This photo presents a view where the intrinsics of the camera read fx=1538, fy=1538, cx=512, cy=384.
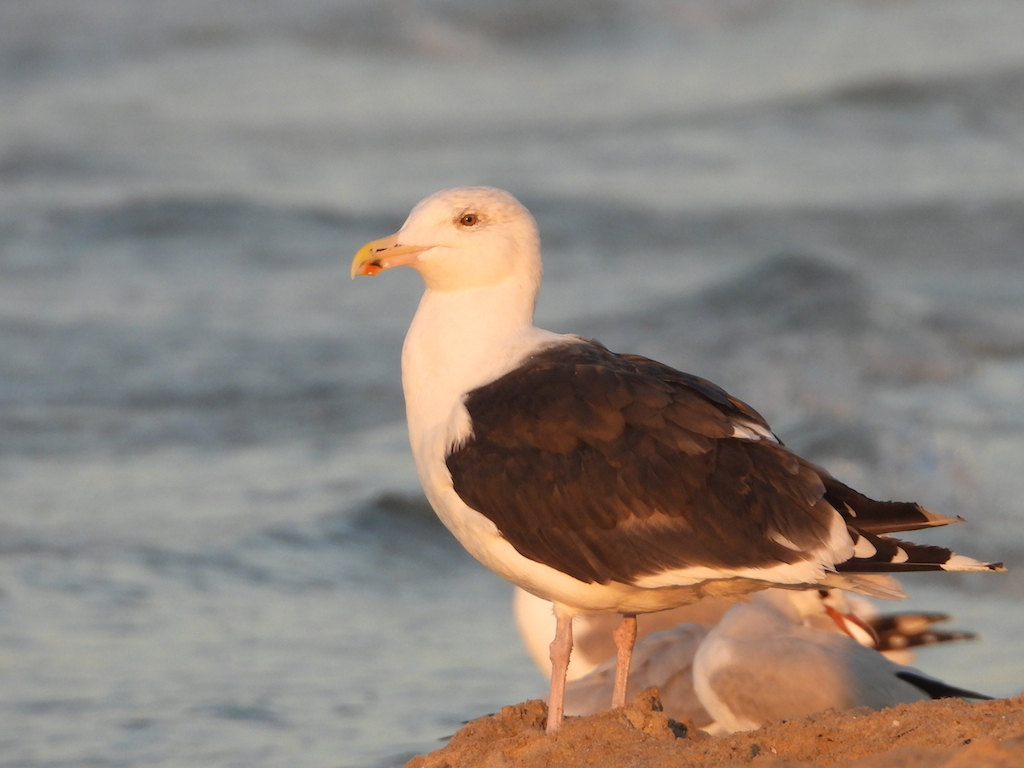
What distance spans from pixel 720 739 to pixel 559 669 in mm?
468

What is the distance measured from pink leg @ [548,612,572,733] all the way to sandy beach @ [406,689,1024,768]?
0.04 m

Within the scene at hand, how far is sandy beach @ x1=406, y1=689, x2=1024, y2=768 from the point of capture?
11.5 ft

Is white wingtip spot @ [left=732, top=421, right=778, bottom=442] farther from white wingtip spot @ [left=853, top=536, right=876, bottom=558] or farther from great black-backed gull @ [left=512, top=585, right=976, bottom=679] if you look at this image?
great black-backed gull @ [left=512, top=585, right=976, bottom=679]

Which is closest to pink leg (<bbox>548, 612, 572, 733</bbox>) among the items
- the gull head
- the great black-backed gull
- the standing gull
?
the standing gull

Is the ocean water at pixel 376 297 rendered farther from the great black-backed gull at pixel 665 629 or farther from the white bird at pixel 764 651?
the white bird at pixel 764 651

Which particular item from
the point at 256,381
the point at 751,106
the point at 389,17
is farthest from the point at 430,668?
the point at 389,17

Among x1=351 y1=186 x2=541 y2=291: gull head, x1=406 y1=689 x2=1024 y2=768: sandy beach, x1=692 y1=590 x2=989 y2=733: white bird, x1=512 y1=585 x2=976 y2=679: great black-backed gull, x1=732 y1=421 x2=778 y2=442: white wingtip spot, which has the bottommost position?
x1=406 y1=689 x2=1024 y2=768: sandy beach

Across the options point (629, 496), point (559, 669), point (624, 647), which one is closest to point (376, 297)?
point (624, 647)

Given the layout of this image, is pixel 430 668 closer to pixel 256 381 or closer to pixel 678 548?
pixel 678 548

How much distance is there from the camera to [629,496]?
3.82 m

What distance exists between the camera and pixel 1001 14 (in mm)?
22922

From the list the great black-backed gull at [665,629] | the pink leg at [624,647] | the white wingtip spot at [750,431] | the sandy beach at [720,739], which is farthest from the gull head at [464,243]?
the great black-backed gull at [665,629]

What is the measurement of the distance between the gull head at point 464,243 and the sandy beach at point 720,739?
126 cm

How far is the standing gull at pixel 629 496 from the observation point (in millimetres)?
3756
